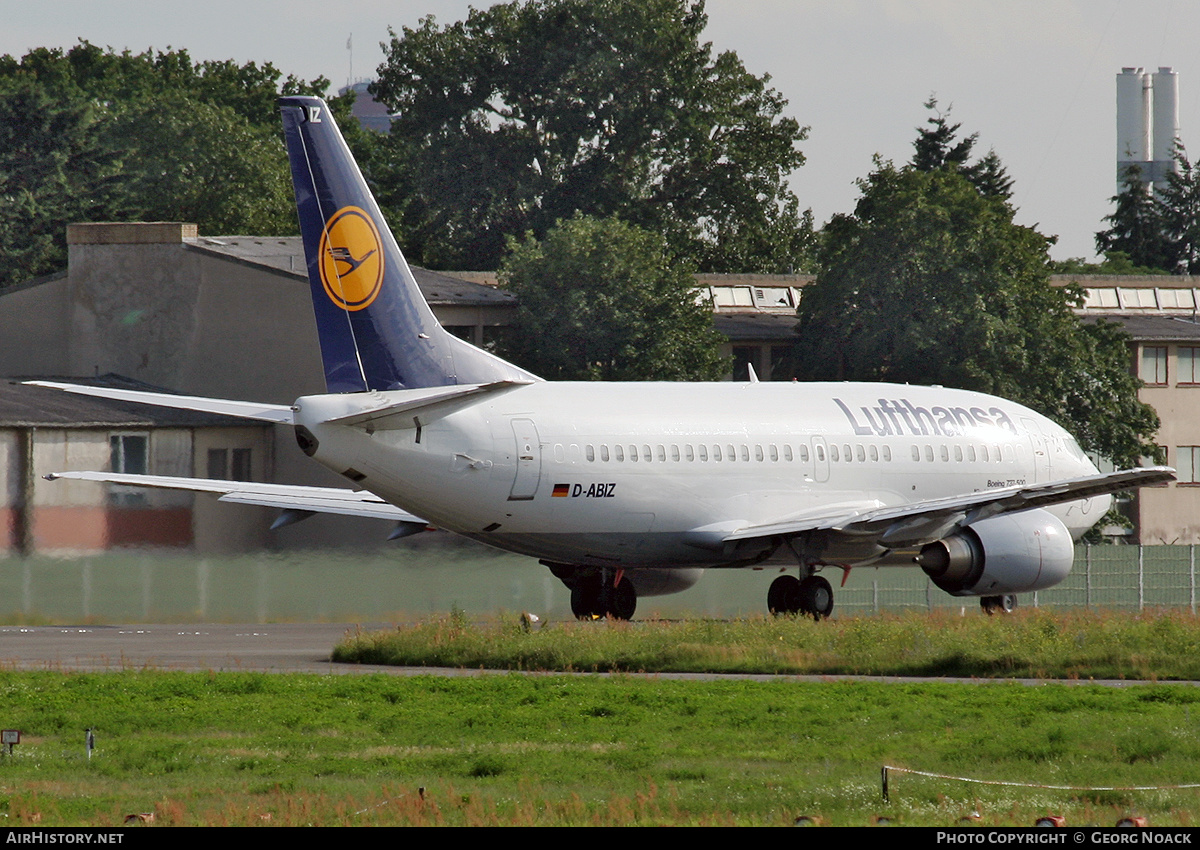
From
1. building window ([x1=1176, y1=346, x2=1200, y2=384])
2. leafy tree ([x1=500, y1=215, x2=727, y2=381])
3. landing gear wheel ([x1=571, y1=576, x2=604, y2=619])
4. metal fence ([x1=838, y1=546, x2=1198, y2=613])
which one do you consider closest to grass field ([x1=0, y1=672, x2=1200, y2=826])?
landing gear wheel ([x1=571, y1=576, x2=604, y2=619])

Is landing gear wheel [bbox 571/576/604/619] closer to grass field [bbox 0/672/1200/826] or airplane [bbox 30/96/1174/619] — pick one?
airplane [bbox 30/96/1174/619]

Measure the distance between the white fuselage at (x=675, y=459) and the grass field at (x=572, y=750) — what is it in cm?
Result: 644

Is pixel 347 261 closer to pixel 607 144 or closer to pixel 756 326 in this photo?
pixel 756 326

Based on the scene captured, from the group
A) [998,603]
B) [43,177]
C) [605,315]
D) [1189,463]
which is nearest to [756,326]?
[605,315]

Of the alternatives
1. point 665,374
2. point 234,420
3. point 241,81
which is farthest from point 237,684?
point 241,81

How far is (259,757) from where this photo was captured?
1689 cm

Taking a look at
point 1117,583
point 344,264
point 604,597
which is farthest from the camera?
point 1117,583

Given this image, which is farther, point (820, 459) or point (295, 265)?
point (295, 265)

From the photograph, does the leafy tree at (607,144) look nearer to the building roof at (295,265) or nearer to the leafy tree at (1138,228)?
the building roof at (295,265)

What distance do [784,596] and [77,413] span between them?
78.0ft

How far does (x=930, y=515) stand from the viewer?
31.6 m

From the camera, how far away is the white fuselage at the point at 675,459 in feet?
94.9

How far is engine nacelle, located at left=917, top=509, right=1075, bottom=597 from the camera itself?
3164 centimetres

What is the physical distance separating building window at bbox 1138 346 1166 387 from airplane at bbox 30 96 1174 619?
33160 millimetres
